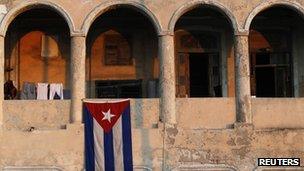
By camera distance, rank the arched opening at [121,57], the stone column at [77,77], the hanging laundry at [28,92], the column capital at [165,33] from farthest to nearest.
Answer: the arched opening at [121,57] < the hanging laundry at [28,92] < the column capital at [165,33] < the stone column at [77,77]

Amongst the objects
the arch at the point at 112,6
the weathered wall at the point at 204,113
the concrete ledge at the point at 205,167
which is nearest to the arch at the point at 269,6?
the weathered wall at the point at 204,113

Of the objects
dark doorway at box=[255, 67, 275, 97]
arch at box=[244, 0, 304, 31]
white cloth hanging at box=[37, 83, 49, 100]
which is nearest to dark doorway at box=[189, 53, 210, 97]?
dark doorway at box=[255, 67, 275, 97]

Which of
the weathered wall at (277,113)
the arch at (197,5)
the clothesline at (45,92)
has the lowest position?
the weathered wall at (277,113)

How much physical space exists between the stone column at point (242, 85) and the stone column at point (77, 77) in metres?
4.31

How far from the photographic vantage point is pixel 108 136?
16.6 metres

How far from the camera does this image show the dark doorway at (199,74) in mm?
19797

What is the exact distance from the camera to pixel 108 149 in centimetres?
1653

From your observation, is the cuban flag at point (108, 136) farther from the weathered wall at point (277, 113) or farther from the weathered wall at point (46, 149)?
the weathered wall at point (277, 113)

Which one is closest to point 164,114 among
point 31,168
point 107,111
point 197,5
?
point 107,111

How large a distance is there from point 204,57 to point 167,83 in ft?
10.7

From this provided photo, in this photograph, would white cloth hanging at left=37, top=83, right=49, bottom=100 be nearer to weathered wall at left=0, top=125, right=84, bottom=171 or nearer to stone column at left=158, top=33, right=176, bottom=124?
weathered wall at left=0, top=125, right=84, bottom=171

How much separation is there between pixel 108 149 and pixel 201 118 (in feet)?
9.07

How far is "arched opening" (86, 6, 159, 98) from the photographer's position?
64.3ft

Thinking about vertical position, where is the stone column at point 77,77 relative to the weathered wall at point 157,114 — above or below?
above
